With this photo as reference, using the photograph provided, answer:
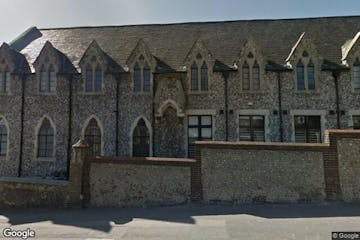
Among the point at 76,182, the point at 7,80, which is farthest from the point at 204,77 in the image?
the point at 7,80

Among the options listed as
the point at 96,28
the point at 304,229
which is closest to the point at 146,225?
the point at 304,229

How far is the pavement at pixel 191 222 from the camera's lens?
8.65 m

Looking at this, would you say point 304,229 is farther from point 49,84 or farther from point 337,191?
point 49,84

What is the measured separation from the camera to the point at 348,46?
1823 centimetres

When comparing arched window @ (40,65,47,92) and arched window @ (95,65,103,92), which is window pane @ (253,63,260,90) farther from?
arched window @ (40,65,47,92)

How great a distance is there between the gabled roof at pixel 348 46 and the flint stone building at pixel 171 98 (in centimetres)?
7

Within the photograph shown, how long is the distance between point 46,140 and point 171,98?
833cm

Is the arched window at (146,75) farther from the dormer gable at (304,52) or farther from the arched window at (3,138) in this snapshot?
the arched window at (3,138)

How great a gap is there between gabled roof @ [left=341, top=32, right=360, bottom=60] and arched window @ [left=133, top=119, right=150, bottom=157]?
41.4 feet

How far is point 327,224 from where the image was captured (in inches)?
364

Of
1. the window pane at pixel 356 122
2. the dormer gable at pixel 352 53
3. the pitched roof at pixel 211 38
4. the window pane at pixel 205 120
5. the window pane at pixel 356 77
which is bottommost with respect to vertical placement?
the window pane at pixel 356 122

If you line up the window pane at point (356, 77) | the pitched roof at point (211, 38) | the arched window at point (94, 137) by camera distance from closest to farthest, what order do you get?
the window pane at point (356, 77) < the arched window at point (94, 137) < the pitched roof at point (211, 38)

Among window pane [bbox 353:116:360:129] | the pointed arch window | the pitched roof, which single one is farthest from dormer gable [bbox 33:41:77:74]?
window pane [bbox 353:116:360:129]

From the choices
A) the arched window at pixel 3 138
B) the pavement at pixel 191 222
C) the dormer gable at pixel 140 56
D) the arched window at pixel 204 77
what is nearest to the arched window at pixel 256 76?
the arched window at pixel 204 77
